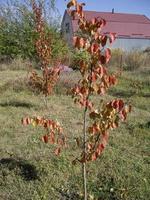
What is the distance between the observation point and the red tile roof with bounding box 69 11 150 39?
41.9 m

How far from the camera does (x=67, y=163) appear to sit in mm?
5605

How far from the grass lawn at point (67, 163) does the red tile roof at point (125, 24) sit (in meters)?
33.8

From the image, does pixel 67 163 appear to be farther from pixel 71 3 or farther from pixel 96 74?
pixel 71 3

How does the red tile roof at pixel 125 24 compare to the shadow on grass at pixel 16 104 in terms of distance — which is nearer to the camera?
the shadow on grass at pixel 16 104

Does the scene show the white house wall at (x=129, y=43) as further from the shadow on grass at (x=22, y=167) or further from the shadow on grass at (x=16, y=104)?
the shadow on grass at (x=22, y=167)

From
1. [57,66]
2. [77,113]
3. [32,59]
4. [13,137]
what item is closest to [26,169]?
[13,137]

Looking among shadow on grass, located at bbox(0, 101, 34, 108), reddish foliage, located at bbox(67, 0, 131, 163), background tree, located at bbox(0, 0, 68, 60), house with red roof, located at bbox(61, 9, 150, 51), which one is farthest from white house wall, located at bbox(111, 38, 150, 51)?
reddish foliage, located at bbox(67, 0, 131, 163)

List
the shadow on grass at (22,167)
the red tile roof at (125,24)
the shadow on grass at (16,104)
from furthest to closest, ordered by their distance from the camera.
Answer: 1. the red tile roof at (125,24)
2. the shadow on grass at (16,104)
3. the shadow on grass at (22,167)

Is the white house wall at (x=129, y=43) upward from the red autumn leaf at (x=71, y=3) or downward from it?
downward

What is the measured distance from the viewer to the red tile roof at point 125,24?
138 ft

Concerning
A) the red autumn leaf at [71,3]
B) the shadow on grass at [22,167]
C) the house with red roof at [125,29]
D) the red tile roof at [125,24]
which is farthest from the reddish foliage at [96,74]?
the red tile roof at [125,24]

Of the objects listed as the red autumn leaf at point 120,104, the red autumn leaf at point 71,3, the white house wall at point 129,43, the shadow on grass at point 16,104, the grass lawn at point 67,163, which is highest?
the red autumn leaf at point 71,3

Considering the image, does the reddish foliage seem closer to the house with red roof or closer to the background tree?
the background tree

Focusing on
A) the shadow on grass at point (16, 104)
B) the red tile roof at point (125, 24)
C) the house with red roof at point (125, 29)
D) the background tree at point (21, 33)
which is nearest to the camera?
the shadow on grass at point (16, 104)
